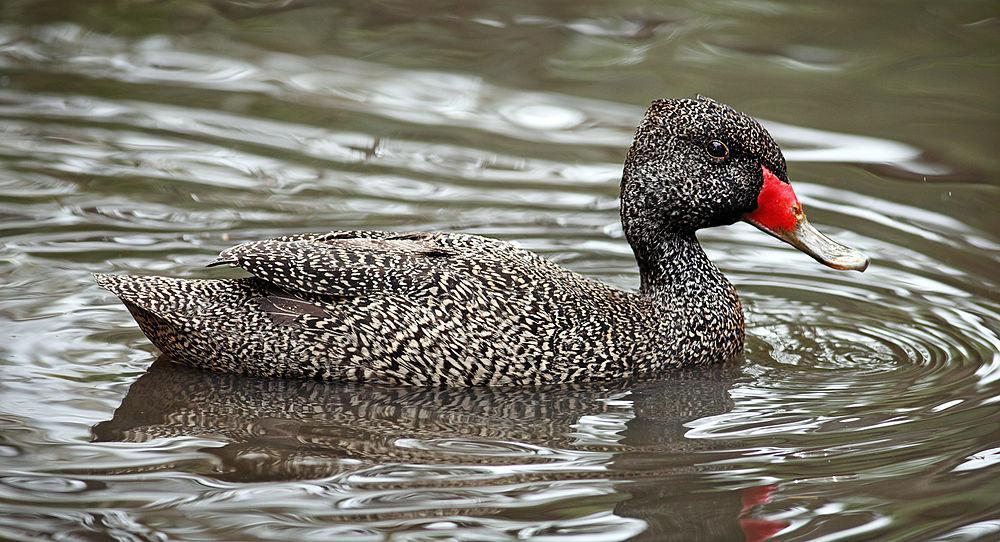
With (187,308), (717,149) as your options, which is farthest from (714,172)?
(187,308)

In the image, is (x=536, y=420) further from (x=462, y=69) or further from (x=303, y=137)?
(x=462, y=69)

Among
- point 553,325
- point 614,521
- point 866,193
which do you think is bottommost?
point 614,521

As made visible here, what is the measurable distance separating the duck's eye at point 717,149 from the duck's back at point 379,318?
3.42ft

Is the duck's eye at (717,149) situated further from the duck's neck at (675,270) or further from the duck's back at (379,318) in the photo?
the duck's back at (379,318)

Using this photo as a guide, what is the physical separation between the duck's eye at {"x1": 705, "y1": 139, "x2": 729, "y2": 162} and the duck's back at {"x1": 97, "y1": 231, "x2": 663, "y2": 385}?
1041 mm

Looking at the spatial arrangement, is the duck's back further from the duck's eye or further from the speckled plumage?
the duck's eye

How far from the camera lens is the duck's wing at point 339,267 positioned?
750 centimetres

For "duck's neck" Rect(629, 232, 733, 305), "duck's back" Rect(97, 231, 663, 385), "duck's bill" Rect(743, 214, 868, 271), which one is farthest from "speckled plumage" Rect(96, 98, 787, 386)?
"duck's bill" Rect(743, 214, 868, 271)

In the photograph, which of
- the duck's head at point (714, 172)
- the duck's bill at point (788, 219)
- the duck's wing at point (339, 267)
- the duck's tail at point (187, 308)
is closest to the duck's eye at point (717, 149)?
the duck's head at point (714, 172)

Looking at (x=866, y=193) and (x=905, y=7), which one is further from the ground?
(x=905, y=7)

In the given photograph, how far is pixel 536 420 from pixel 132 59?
7.36 m

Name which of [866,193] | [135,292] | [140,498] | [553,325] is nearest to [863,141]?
[866,193]

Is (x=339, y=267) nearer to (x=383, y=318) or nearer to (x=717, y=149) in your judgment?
(x=383, y=318)

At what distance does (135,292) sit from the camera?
7.62 metres
